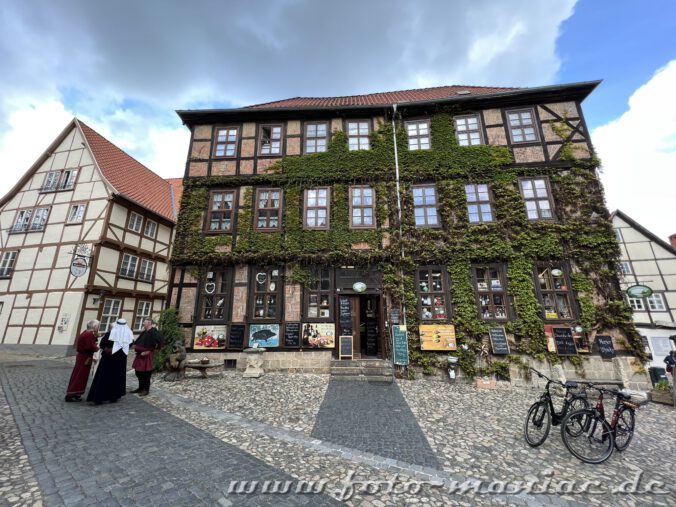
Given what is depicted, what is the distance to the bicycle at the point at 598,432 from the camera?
14.3ft

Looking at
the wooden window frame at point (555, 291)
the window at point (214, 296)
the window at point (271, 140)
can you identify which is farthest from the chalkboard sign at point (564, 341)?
the window at point (271, 140)

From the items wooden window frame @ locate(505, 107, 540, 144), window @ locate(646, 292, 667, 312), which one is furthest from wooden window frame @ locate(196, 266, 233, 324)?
window @ locate(646, 292, 667, 312)

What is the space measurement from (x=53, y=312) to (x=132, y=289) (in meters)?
3.34

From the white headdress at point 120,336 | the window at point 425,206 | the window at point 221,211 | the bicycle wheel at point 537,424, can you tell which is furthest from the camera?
the window at point 221,211

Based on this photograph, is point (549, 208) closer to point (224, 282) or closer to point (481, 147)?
point (481, 147)

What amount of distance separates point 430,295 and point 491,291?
6.78 feet

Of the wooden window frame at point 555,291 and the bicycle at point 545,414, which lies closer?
the bicycle at point 545,414

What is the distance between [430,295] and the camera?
33.0 feet

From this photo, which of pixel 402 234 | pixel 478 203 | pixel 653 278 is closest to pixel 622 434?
pixel 402 234

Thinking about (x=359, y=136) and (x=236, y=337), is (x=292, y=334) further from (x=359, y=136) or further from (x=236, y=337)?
(x=359, y=136)

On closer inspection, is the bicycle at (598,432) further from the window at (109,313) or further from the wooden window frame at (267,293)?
the window at (109,313)

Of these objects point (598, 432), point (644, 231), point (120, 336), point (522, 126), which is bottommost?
point (598, 432)

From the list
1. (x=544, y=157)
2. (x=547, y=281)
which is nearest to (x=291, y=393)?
(x=547, y=281)

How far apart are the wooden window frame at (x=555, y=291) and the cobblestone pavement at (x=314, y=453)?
3.03 meters
